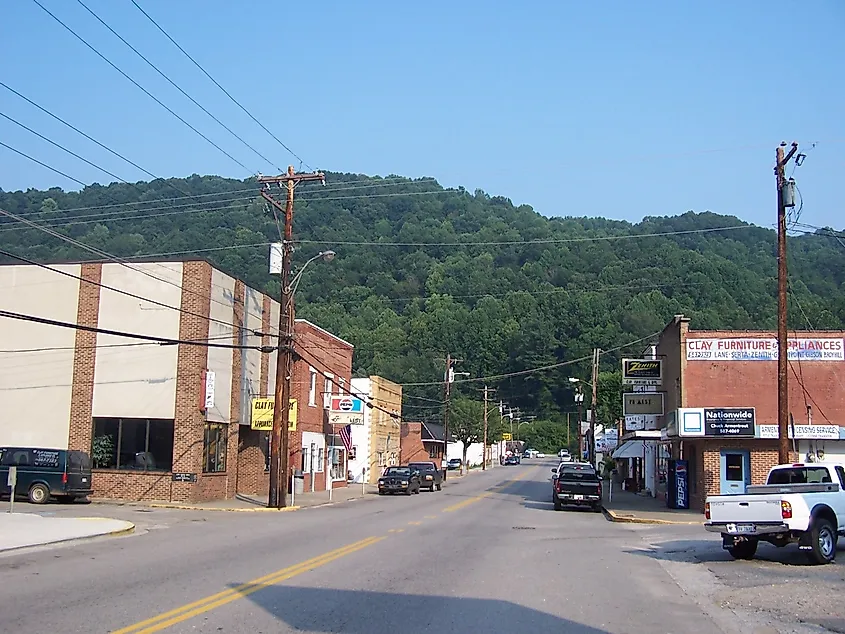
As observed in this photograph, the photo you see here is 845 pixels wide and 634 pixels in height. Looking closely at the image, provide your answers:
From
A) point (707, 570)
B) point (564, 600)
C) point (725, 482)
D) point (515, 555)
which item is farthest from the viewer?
point (725, 482)

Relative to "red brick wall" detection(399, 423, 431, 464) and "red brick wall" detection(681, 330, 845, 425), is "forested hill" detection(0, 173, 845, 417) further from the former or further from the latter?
"red brick wall" detection(681, 330, 845, 425)

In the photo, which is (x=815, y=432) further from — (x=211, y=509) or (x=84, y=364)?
(x=84, y=364)

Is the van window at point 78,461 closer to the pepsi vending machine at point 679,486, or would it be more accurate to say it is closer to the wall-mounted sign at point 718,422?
the wall-mounted sign at point 718,422

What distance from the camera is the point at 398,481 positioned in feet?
157

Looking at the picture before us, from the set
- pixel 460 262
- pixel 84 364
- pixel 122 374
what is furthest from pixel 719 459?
pixel 460 262

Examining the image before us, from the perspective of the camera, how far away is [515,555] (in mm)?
18797

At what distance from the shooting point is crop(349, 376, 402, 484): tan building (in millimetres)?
59656

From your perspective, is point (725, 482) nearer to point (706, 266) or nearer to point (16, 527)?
point (16, 527)

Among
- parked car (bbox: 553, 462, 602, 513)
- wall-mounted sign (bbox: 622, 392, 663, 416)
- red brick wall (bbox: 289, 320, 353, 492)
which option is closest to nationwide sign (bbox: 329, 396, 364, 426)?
red brick wall (bbox: 289, 320, 353, 492)

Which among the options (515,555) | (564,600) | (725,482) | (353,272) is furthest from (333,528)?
(353,272)

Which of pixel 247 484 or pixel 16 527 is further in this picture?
pixel 247 484

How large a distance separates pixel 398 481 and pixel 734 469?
19.6m

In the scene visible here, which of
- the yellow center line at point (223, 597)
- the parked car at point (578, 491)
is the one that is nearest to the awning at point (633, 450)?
the parked car at point (578, 491)

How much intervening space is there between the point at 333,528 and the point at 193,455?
10.7m
